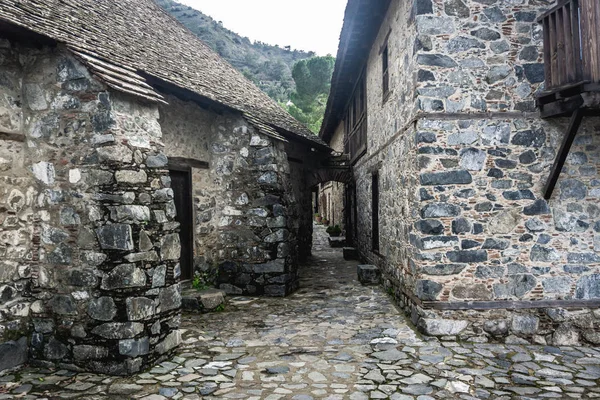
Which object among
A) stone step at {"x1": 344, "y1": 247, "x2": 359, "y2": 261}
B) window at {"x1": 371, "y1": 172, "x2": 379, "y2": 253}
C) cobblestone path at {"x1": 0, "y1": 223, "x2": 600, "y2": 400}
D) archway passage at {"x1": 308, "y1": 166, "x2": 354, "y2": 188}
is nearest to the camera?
cobblestone path at {"x1": 0, "y1": 223, "x2": 600, "y2": 400}

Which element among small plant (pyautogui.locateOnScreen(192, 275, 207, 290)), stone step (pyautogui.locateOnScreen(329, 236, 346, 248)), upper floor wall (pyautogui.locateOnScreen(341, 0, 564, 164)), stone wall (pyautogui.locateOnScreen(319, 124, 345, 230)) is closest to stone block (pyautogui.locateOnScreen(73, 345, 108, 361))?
small plant (pyautogui.locateOnScreen(192, 275, 207, 290))

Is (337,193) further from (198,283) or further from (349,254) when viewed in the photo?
(198,283)

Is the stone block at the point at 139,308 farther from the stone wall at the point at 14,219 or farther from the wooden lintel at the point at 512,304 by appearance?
the wooden lintel at the point at 512,304

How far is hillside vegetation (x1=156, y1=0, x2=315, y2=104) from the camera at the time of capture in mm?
50625

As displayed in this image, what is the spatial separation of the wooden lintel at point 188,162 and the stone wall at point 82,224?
7.88 ft

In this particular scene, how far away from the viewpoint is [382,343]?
522cm

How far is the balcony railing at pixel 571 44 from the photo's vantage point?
14.2 ft

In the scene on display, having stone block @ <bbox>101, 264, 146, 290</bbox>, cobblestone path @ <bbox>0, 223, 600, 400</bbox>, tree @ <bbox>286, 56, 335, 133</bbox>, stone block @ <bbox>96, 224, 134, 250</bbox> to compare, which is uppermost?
tree @ <bbox>286, 56, 335, 133</bbox>

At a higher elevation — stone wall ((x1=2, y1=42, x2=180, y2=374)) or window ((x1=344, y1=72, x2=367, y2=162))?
window ((x1=344, y1=72, x2=367, y2=162))

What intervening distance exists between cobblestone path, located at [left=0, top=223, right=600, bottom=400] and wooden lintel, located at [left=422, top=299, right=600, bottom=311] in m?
0.46

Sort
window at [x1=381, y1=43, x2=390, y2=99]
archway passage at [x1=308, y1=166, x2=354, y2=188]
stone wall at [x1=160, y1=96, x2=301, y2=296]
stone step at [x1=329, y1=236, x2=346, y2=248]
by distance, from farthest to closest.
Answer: stone step at [x1=329, y1=236, x2=346, y2=248]
archway passage at [x1=308, y1=166, x2=354, y2=188]
stone wall at [x1=160, y1=96, x2=301, y2=296]
window at [x1=381, y1=43, x2=390, y2=99]

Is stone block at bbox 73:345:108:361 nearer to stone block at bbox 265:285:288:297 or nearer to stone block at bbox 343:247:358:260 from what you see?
stone block at bbox 265:285:288:297

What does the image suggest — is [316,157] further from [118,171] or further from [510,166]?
[118,171]

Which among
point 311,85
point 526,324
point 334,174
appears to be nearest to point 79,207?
point 526,324
